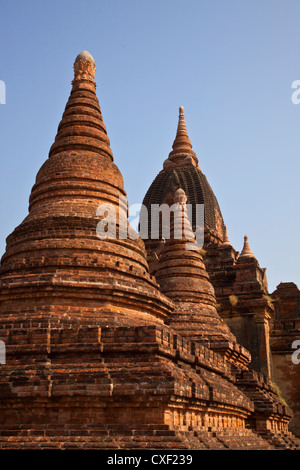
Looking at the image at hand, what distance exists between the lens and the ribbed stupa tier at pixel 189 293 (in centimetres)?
1819

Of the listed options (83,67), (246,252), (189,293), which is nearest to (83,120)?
(83,67)

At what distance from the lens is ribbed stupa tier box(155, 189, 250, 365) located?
18.2m

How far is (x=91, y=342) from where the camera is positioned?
408 inches

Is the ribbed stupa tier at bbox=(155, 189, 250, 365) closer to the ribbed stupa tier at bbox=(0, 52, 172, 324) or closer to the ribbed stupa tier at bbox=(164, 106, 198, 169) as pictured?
the ribbed stupa tier at bbox=(0, 52, 172, 324)

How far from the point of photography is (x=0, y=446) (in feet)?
29.9

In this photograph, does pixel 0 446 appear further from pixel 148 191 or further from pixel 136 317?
pixel 148 191

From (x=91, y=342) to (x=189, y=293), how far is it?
9809 millimetres

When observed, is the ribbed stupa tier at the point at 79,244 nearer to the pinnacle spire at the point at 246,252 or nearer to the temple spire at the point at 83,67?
the temple spire at the point at 83,67

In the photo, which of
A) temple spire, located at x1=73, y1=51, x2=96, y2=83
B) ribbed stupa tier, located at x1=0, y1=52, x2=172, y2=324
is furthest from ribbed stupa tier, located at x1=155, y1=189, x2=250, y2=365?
temple spire, located at x1=73, y1=51, x2=96, y2=83

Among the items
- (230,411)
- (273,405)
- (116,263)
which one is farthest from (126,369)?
(273,405)

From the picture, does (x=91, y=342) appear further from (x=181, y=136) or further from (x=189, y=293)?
(x=181, y=136)

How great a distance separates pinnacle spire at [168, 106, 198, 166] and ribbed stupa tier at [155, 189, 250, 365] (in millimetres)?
18766

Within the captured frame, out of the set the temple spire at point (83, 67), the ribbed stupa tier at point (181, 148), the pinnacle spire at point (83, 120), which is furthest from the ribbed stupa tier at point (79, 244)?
the ribbed stupa tier at point (181, 148)

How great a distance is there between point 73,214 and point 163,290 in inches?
280
